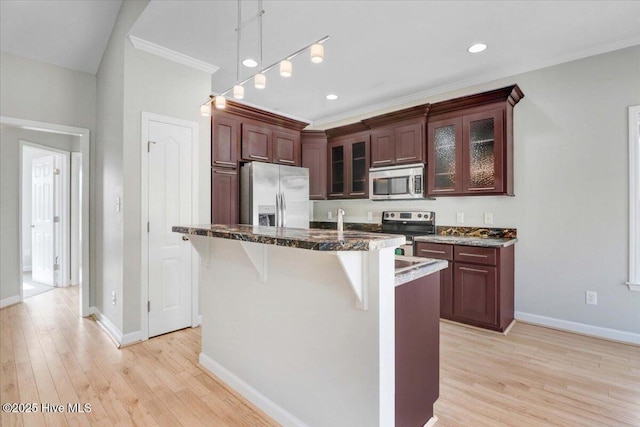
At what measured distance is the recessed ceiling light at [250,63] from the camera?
10.8 ft

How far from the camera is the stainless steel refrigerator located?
12.4ft

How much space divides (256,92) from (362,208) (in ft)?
7.42

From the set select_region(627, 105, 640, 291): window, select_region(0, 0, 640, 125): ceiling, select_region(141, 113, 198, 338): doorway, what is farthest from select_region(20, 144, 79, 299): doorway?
select_region(627, 105, 640, 291): window

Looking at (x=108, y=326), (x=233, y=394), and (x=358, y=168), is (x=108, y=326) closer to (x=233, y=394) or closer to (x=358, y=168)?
(x=233, y=394)

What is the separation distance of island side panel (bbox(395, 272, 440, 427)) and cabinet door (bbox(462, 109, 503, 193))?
2.03m

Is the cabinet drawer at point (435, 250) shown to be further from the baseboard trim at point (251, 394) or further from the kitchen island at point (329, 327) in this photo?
the baseboard trim at point (251, 394)

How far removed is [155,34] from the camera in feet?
9.11

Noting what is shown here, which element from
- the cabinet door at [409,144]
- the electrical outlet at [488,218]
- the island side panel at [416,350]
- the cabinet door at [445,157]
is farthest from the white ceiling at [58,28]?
the electrical outlet at [488,218]

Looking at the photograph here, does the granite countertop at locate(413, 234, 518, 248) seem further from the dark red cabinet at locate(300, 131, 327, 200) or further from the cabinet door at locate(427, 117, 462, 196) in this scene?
the dark red cabinet at locate(300, 131, 327, 200)

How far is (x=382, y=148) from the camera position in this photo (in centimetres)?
423

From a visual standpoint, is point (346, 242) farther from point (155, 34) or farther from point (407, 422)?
point (155, 34)

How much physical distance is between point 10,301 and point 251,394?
3.99 m

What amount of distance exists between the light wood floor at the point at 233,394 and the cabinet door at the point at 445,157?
1.58m

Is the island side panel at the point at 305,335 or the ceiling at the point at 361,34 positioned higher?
the ceiling at the point at 361,34
